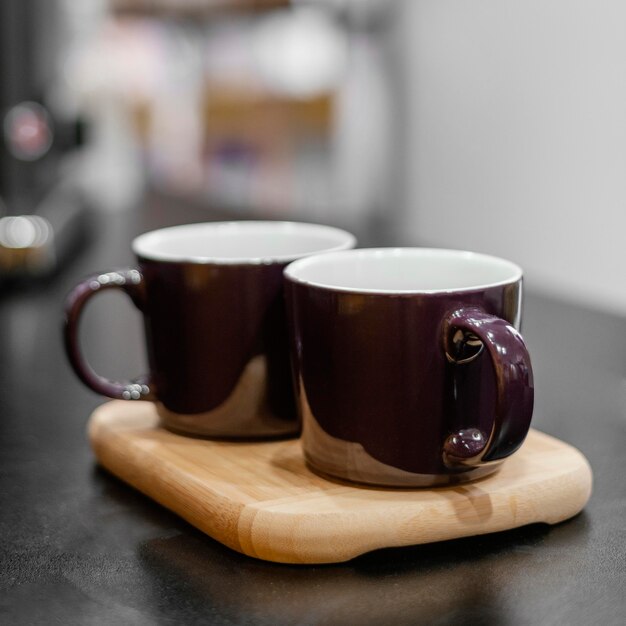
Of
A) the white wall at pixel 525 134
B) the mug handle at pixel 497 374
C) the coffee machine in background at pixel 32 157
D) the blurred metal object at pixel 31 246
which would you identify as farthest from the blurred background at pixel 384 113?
the mug handle at pixel 497 374

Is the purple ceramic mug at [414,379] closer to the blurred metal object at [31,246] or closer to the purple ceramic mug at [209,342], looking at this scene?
the purple ceramic mug at [209,342]

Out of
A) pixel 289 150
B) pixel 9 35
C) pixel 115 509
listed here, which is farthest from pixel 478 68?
pixel 115 509

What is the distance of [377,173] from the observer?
3.40 metres

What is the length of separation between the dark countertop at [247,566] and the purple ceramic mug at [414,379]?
0.04 metres

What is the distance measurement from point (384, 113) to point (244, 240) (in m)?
2.75

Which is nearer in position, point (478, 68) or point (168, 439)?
point (168, 439)

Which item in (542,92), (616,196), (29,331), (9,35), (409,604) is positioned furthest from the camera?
(542,92)

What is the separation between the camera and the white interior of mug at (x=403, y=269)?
0.58 m

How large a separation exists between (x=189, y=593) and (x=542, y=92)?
2623 millimetres

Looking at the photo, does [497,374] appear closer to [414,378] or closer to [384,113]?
[414,378]

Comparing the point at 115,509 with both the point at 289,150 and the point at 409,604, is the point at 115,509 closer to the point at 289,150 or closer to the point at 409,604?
the point at 409,604

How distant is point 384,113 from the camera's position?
340 centimetres

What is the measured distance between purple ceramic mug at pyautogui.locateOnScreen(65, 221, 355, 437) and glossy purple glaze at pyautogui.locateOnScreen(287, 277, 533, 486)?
76 mm

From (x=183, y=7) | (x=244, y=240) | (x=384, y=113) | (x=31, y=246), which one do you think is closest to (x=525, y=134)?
(x=384, y=113)
